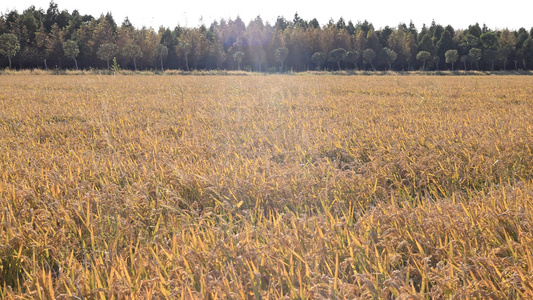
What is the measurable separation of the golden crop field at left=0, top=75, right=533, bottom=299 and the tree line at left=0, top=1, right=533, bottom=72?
182 feet

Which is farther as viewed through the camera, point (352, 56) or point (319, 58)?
point (319, 58)

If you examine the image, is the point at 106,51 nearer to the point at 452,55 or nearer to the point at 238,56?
the point at 238,56

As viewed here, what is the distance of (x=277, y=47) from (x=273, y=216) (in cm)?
7029

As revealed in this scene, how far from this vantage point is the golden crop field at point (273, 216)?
1.54 m

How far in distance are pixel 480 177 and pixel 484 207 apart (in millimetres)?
857

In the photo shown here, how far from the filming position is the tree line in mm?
55812

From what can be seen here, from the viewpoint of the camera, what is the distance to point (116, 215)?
7.47 ft

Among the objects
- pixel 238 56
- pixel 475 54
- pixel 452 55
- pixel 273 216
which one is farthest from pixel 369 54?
pixel 273 216

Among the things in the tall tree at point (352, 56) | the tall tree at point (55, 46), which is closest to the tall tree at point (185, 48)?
the tall tree at point (55, 46)

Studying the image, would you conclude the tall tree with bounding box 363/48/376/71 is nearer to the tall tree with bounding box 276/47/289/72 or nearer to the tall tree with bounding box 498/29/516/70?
the tall tree with bounding box 276/47/289/72

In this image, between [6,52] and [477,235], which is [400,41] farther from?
[477,235]

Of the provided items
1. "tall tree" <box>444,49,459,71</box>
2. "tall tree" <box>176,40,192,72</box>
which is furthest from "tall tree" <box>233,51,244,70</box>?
"tall tree" <box>444,49,459,71</box>

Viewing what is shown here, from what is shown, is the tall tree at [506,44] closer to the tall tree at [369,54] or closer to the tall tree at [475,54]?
the tall tree at [475,54]

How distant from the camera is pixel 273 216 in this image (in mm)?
2180
